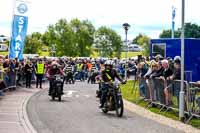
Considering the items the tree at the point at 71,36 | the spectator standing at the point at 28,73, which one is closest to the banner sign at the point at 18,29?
the spectator standing at the point at 28,73

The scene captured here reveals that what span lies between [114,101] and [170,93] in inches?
78.8

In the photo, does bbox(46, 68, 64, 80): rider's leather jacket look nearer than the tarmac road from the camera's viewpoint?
No

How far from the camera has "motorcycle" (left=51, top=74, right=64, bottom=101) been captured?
23.6 meters

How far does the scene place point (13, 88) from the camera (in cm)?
3003

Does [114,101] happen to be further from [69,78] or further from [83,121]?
[69,78]

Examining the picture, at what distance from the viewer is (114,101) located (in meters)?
17.7

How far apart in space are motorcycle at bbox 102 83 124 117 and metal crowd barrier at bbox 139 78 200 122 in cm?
185

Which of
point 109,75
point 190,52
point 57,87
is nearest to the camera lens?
point 109,75

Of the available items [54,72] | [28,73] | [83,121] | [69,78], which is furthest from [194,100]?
[69,78]

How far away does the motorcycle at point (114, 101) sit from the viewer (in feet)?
56.4

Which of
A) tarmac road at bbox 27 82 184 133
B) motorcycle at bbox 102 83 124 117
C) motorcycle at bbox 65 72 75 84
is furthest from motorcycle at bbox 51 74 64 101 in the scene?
motorcycle at bbox 65 72 75 84

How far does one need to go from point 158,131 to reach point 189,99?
8.53ft

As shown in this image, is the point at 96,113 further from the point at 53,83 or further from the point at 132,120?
the point at 53,83

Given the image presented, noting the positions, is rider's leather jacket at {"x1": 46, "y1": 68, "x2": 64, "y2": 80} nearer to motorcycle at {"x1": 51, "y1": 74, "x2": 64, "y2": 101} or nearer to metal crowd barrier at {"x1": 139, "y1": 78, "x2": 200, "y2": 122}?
motorcycle at {"x1": 51, "y1": 74, "x2": 64, "y2": 101}
